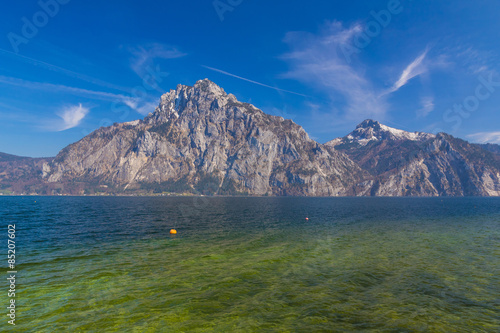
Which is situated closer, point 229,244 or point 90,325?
point 90,325

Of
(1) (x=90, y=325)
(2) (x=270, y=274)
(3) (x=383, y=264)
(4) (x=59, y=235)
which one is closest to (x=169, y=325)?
(1) (x=90, y=325)

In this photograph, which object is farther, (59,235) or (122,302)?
(59,235)

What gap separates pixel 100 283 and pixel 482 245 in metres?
55.5

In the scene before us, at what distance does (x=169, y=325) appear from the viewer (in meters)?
15.5

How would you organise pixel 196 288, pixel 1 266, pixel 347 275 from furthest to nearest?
pixel 1 266 < pixel 347 275 < pixel 196 288

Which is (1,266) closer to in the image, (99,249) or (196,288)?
(99,249)

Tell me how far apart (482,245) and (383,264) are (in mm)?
24941

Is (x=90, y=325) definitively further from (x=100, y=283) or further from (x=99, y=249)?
(x=99, y=249)

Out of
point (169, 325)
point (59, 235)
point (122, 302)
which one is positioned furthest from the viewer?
point (59, 235)

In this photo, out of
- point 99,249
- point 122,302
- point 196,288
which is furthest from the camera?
point 99,249

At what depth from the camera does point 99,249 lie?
37.3 metres

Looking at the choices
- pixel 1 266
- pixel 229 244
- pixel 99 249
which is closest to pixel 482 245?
pixel 229 244

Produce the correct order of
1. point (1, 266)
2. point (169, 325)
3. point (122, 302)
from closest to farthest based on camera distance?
point (169, 325), point (122, 302), point (1, 266)

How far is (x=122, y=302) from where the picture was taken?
1908 centimetres
